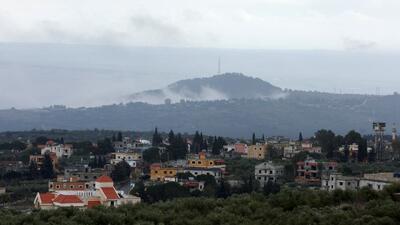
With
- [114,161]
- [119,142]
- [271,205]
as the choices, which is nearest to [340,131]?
[119,142]

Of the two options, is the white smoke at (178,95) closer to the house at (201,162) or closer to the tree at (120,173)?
the house at (201,162)

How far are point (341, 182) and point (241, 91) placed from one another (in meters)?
160

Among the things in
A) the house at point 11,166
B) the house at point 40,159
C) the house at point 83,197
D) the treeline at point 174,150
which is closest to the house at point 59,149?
the house at point 40,159

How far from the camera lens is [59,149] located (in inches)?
1924

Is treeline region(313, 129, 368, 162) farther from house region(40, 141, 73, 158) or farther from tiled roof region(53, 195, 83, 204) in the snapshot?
tiled roof region(53, 195, 83, 204)

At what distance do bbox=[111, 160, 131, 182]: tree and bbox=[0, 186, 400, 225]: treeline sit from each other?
21148mm

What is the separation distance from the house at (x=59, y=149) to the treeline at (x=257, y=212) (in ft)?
100.0

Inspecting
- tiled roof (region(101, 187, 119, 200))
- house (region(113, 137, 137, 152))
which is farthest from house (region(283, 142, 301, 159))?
tiled roof (region(101, 187, 119, 200))

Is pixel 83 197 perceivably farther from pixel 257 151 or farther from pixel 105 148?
pixel 105 148

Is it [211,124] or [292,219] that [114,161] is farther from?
[211,124]

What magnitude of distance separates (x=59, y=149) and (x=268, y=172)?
48.1ft

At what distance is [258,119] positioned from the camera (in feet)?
438

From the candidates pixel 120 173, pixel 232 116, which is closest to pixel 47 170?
pixel 120 173

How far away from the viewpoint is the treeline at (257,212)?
15.2 meters
